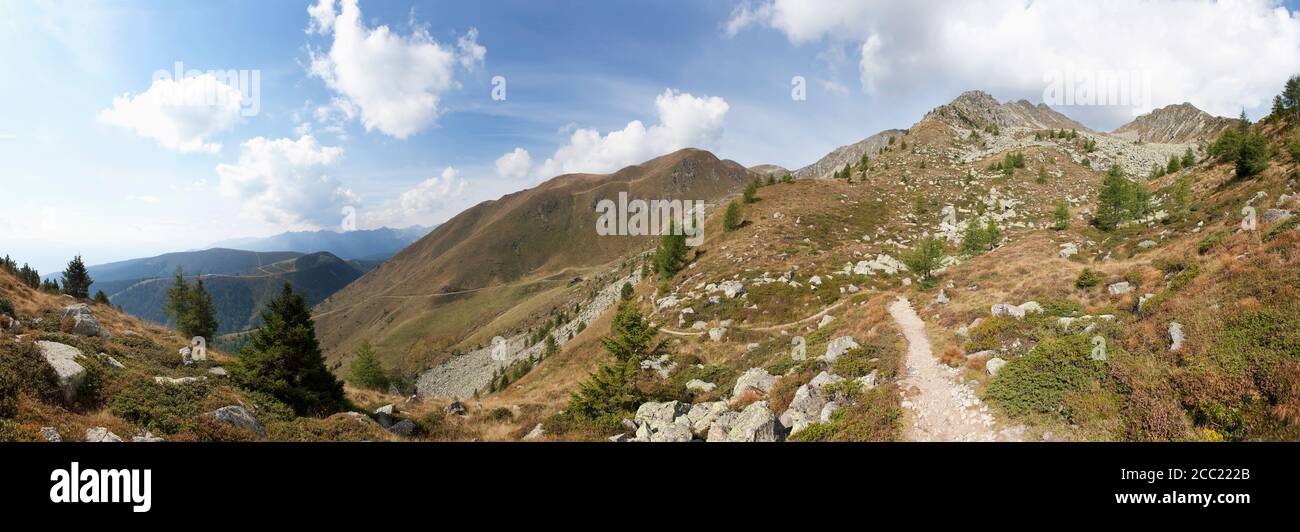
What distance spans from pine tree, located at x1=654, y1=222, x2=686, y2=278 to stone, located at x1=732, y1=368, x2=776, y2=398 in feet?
126

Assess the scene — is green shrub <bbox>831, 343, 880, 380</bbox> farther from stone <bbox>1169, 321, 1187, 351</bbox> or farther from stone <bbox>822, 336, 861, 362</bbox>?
stone <bbox>1169, 321, 1187, 351</bbox>

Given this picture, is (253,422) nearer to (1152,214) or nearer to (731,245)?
(731,245)

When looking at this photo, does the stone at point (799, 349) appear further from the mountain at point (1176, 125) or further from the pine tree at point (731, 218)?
the mountain at point (1176, 125)

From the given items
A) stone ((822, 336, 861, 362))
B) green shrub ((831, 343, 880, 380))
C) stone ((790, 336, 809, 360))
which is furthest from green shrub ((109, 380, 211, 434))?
stone ((790, 336, 809, 360))

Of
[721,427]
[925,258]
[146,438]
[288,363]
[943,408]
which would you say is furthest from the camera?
[925,258]

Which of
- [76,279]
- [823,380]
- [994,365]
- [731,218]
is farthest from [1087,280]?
[76,279]

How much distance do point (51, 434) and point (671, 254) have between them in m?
53.8

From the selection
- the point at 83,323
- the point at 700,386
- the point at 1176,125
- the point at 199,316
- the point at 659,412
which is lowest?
the point at 700,386

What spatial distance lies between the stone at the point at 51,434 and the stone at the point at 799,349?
88.7 feet

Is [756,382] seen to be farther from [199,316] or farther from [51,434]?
[199,316]

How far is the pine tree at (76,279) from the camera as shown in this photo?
4481 centimetres

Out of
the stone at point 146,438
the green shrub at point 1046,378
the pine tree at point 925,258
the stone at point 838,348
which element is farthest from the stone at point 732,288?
the stone at point 146,438

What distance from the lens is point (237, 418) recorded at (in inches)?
619
